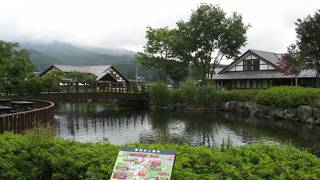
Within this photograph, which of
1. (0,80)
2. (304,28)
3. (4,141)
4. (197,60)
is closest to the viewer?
(4,141)

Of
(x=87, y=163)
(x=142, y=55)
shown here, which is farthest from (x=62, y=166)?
(x=142, y=55)

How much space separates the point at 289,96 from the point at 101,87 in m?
22.9

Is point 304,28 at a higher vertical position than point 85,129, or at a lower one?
higher

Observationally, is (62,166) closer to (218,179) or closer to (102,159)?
(102,159)

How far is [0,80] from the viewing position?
2558 centimetres

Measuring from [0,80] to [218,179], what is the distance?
72.5ft

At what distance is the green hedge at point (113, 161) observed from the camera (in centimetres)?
649

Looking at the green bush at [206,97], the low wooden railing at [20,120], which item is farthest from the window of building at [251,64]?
the low wooden railing at [20,120]

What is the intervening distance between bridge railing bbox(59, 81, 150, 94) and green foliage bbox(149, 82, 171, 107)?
157 inches

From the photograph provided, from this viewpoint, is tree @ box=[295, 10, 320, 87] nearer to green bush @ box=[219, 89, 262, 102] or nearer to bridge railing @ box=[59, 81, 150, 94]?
green bush @ box=[219, 89, 262, 102]

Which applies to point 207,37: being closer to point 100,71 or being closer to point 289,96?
point 289,96

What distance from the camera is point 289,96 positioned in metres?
34.3

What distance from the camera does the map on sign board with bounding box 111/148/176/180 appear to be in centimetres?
588

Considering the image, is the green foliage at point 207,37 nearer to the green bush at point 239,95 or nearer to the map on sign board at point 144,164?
the green bush at point 239,95
